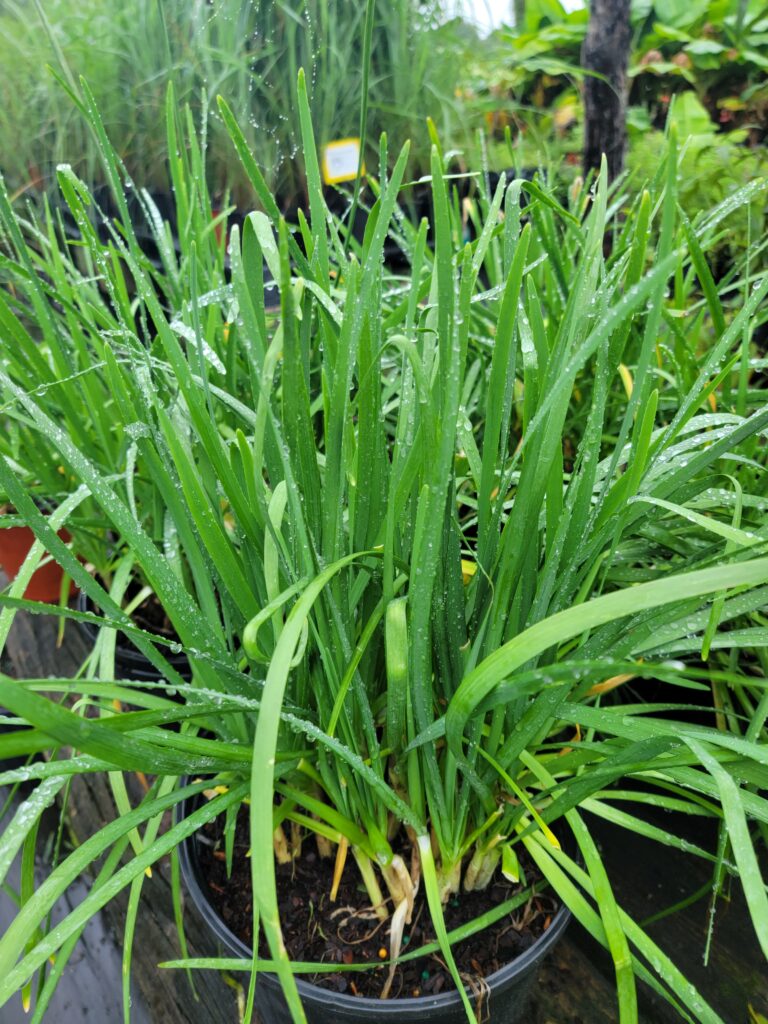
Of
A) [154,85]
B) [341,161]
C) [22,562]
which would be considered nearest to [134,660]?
[22,562]

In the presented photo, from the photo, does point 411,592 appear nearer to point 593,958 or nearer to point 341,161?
point 593,958

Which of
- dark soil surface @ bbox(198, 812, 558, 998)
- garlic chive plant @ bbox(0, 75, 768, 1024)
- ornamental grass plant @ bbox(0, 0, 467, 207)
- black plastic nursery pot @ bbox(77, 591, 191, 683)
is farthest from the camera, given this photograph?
ornamental grass plant @ bbox(0, 0, 467, 207)

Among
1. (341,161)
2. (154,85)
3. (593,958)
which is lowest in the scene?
(593,958)

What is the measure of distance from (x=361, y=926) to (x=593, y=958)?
0.23 metres

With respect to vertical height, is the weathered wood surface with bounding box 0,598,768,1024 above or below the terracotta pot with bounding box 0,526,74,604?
below

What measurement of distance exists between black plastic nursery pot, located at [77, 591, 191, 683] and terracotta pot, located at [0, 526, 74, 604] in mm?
130

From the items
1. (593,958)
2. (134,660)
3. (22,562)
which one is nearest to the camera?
(593,958)

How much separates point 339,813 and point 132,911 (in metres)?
0.13

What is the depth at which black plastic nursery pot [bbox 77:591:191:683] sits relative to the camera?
709 mm

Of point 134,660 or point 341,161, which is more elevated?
point 341,161

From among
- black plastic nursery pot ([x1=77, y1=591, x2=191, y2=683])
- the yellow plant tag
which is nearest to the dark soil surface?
black plastic nursery pot ([x1=77, y1=591, x2=191, y2=683])

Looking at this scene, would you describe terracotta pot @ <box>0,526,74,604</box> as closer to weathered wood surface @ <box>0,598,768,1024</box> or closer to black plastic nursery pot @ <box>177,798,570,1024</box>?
weathered wood surface @ <box>0,598,768,1024</box>

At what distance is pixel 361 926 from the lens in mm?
486

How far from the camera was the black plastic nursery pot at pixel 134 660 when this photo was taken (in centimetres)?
71
